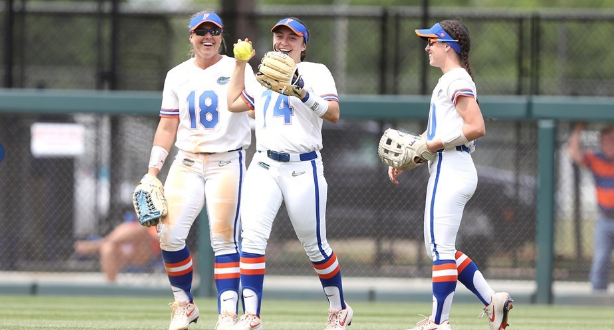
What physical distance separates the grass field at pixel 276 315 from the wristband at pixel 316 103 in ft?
5.47

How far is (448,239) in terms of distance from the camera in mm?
5938

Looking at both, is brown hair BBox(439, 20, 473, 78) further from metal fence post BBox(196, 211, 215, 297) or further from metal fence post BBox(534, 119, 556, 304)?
metal fence post BBox(196, 211, 215, 297)

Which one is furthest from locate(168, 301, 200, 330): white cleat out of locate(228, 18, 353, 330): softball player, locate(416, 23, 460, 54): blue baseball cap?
locate(416, 23, 460, 54): blue baseball cap

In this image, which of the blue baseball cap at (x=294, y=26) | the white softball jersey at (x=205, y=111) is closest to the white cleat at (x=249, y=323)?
the white softball jersey at (x=205, y=111)

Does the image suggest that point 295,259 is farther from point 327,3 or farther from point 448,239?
point 327,3

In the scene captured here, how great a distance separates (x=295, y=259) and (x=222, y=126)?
3.75 m

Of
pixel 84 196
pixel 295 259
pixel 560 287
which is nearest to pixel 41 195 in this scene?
pixel 84 196

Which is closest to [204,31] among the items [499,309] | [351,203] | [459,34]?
[459,34]

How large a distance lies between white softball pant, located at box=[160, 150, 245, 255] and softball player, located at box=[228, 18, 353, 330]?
0.86 feet

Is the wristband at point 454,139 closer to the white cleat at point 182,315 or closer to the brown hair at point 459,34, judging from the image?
the brown hair at point 459,34

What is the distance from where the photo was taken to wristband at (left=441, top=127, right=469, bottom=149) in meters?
Answer: 5.84

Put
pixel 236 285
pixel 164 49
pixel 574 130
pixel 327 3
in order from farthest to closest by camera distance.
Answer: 1. pixel 327 3
2. pixel 164 49
3. pixel 574 130
4. pixel 236 285

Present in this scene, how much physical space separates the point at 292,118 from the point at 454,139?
3.11 feet

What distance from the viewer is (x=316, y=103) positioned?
5.82 metres
